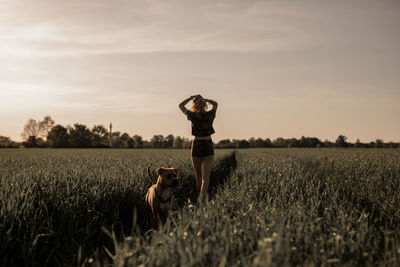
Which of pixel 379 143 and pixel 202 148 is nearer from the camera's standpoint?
pixel 202 148

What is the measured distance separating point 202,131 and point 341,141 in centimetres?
9015

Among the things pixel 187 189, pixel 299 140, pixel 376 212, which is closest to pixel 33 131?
pixel 299 140

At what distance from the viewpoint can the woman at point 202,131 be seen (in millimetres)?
7020

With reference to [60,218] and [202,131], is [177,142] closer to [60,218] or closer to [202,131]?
[202,131]

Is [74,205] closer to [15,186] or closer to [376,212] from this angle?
[15,186]

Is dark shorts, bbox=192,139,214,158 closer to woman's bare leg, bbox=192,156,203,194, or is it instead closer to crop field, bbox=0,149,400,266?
woman's bare leg, bbox=192,156,203,194

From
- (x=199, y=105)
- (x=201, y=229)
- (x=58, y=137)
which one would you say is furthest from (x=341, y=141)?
(x=201, y=229)

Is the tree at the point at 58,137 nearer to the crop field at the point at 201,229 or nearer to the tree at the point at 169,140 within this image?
the tree at the point at 169,140

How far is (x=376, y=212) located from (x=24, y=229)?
630cm

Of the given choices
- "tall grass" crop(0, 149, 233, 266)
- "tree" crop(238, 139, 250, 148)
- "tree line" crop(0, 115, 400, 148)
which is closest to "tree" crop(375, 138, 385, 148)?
"tree line" crop(0, 115, 400, 148)

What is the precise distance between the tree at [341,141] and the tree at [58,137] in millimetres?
73964

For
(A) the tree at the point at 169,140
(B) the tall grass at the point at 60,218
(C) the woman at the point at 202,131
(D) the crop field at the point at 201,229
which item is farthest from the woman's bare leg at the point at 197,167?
(A) the tree at the point at 169,140

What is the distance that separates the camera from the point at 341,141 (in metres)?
87.3

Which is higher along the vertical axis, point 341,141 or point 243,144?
point 341,141
